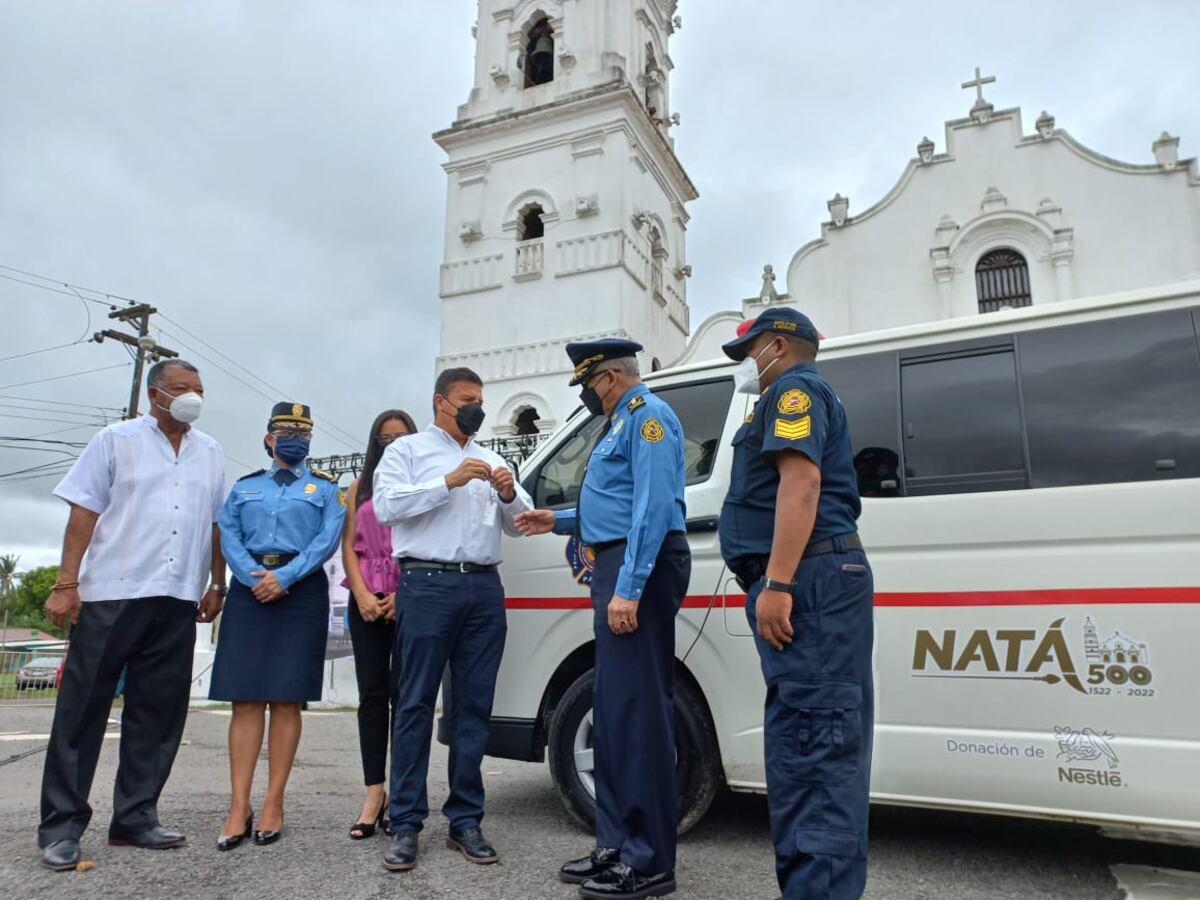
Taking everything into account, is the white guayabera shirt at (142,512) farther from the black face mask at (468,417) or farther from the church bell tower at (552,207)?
the church bell tower at (552,207)

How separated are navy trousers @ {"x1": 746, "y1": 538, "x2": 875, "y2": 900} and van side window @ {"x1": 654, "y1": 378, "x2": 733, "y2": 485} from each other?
131 centimetres

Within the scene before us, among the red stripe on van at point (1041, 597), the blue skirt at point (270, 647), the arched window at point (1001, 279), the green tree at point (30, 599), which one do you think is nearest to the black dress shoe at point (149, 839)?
the blue skirt at point (270, 647)

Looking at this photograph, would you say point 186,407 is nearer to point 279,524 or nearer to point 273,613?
point 279,524

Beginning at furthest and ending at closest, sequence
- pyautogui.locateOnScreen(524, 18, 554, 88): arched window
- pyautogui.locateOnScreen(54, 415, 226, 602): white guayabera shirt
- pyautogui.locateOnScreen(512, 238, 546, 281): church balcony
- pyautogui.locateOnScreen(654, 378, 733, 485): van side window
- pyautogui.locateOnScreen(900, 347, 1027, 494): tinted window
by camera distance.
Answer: pyautogui.locateOnScreen(524, 18, 554, 88): arched window
pyautogui.locateOnScreen(512, 238, 546, 281): church balcony
pyautogui.locateOnScreen(654, 378, 733, 485): van side window
pyautogui.locateOnScreen(54, 415, 226, 602): white guayabera shirt
pyautogui.locateOnScreen(900, 347, 1027, 494): tinted window

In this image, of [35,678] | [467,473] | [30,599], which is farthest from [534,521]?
[30,599]

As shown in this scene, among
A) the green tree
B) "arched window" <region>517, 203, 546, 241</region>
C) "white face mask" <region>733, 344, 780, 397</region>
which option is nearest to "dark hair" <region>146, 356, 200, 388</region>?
"white face mask" <region>733, 344, 780, 397</region>

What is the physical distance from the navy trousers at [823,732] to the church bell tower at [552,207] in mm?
18455

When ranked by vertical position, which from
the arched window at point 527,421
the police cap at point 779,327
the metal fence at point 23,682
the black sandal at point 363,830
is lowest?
the metal fence at point 23,682

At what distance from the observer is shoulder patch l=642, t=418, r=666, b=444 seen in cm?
301

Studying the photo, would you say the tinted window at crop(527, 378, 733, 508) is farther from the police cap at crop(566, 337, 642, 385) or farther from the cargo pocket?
the cargo pocket

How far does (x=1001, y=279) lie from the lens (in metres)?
16.8

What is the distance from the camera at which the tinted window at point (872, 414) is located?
338cm

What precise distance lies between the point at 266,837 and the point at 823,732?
2374mm

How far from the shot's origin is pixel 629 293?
2206cm
